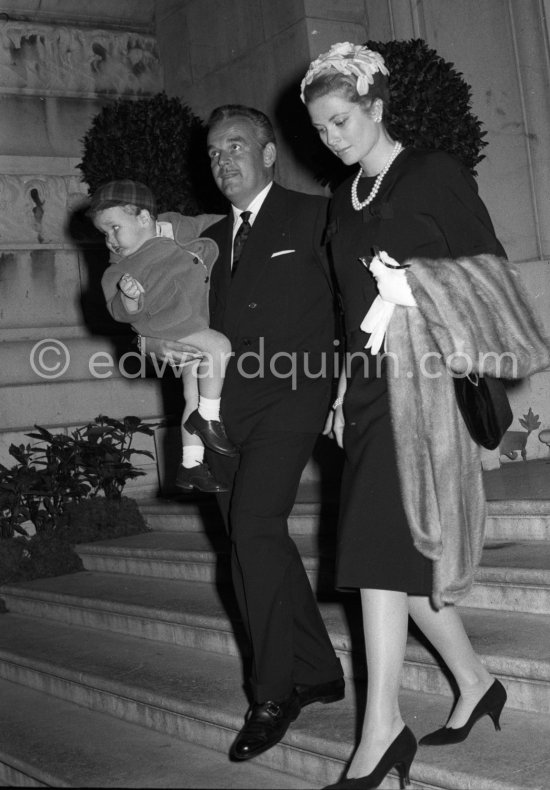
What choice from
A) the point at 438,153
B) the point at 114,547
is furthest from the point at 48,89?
the point at 438,153

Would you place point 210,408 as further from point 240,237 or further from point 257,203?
point 257,203

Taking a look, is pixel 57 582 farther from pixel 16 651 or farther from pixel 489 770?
pixel 489 770

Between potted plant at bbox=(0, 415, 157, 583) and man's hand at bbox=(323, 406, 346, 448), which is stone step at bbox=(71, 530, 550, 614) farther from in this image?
man's hand at bbox=(323, 406, 346, 448)

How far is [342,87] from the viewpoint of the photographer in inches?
114

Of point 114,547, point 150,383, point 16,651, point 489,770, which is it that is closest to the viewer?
point 489,770

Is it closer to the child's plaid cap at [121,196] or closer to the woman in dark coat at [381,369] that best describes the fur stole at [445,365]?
the woman in dark coat at [381,369]

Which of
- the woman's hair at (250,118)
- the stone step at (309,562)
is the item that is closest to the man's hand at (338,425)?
the woman's hair at (250,118)

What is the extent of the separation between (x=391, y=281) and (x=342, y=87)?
1.84 ft

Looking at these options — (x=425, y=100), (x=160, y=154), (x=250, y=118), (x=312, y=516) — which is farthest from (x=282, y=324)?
(x=160, y=154)

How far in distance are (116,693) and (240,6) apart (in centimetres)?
524

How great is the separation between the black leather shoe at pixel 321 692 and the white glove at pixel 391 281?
4.51 ft

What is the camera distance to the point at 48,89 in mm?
8469

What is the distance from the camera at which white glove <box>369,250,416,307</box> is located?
281 cm

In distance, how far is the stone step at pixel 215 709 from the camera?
115 inches
